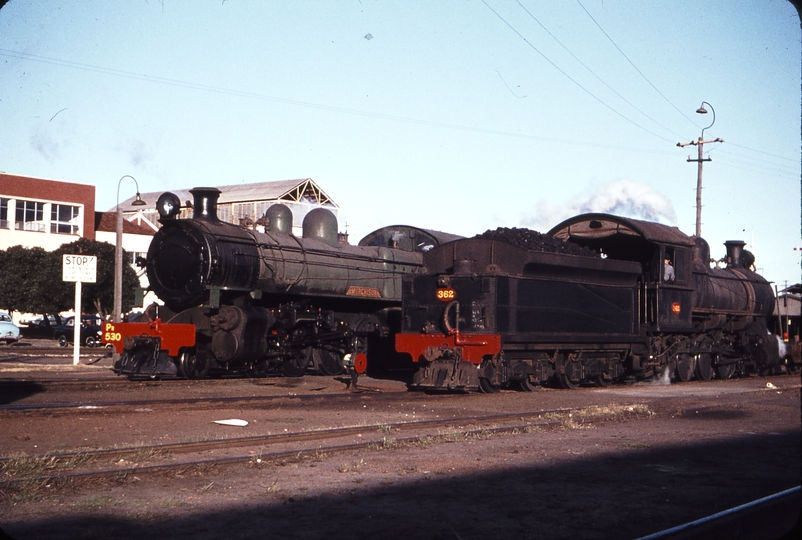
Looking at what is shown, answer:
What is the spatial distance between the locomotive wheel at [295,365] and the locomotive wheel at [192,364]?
2.16m

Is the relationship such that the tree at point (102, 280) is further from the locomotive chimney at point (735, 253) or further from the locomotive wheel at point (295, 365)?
the locomotive chimney at point (735, 253)

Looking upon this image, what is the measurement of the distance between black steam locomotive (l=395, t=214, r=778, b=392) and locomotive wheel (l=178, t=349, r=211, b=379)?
4.13 metres

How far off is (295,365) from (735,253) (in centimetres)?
1428

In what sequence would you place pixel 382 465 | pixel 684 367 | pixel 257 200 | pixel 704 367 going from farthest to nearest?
pixel 257 200
pixel 704 367
pixel 684 367
pixel 382 465

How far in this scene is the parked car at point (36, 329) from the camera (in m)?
49.7

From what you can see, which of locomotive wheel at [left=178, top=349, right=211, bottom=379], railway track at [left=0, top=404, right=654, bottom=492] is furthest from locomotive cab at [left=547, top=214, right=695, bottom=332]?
locomotive wheel at [left=178, top=349, right=211, bottom=379]

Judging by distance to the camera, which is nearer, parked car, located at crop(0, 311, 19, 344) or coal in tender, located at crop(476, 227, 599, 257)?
coal in tender, located at crop(476, 227, 599, 257)

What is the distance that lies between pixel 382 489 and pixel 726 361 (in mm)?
17766

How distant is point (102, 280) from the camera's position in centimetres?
4500

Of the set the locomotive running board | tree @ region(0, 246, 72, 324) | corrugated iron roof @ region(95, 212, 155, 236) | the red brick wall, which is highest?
the red brick wall

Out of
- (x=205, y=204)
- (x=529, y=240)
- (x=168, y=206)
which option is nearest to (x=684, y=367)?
(x=529, y=240)

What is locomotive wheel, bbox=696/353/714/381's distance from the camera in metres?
21.5

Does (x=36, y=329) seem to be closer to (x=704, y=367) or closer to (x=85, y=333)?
(x=85, y=333)

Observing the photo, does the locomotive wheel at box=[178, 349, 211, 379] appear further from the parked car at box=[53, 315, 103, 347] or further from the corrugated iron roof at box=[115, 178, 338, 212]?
the corrugated iron roof at box=[115, 178, 338, 212]
